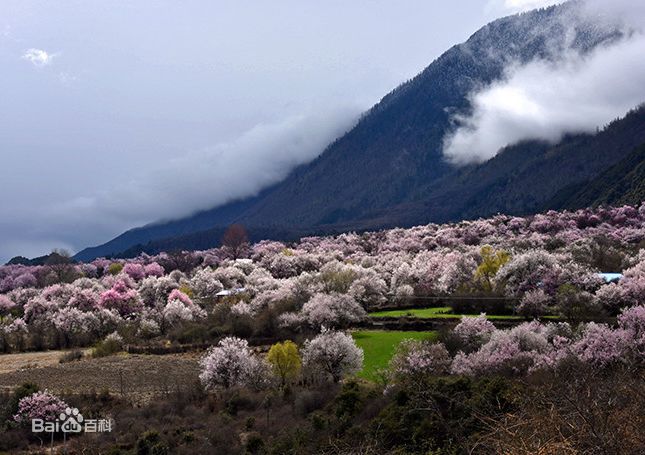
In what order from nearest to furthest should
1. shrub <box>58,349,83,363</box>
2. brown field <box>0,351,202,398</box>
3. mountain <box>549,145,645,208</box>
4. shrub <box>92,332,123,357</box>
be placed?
brown field <box>0,351,202,398</box>, shrub <box>58,349,83,363</box>, shrub <box>92,332,123,357</box>, mountain <box>549,145,645,208</box>

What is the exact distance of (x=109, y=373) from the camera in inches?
1510

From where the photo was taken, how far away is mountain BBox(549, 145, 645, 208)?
119812mm

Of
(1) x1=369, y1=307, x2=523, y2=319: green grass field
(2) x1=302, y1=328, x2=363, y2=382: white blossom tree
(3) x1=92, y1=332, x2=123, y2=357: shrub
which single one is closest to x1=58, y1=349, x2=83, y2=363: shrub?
(3) x1=92, y1=332, x2=123, y2=357: shrub

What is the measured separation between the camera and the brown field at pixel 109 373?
34.0m

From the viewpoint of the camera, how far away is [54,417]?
26.6 metres

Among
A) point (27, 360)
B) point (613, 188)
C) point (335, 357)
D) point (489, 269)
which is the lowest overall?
point (335, 357)

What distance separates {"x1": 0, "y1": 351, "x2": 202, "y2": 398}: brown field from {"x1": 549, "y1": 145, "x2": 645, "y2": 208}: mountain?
92.1 m

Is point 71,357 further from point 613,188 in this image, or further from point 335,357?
point 613,188

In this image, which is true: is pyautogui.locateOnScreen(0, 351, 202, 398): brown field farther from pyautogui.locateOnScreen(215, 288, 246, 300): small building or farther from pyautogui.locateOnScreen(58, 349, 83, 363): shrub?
pyautogui.locateOnScreen(215, 288, 246, 300): small building

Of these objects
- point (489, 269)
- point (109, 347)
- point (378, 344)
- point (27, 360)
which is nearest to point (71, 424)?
point (378, 344)

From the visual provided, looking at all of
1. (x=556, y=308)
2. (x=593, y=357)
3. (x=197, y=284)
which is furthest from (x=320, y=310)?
(x=197, y=284)

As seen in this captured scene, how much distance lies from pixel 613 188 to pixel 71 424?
405ft

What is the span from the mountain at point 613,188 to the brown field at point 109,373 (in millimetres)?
92124

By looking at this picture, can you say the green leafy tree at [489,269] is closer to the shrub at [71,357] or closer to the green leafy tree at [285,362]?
the green leafy tree at [285,362]
